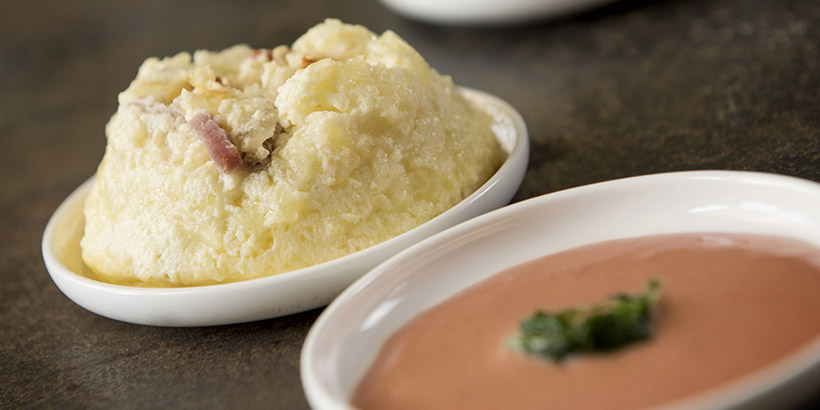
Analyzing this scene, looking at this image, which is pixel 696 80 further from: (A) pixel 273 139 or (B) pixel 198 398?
(B) pixel 198 398

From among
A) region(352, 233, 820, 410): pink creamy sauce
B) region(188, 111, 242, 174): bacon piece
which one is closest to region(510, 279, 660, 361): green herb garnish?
region(352, 233, 820, 410): pink creamy sauce

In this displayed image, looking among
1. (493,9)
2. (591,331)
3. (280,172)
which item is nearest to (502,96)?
(493,9)

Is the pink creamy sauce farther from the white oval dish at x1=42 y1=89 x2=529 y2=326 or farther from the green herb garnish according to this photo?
the white oval dish at x1=42 y1=89 x2=529 y2=326

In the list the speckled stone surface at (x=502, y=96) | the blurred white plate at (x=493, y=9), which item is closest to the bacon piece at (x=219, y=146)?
the speckled stone surface at (x=502, y=96)

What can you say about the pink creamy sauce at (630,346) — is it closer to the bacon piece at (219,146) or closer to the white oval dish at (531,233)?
the white oval dish at (531,233)

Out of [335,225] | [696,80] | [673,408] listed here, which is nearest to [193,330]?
[335,225]

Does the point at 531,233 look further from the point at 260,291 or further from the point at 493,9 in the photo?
A: the point at 493,9
